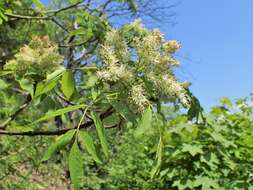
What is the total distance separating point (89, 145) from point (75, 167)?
0.11 m

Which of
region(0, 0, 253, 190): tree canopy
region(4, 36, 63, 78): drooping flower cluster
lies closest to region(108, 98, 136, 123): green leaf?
region(0, 0, 253, 190): tree canopy

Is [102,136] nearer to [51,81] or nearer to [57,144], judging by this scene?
[57,144]

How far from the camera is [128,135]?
6430mm

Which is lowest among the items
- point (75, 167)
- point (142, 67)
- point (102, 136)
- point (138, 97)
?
point (75, 167)

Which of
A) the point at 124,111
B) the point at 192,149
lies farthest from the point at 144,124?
the point at 192,149

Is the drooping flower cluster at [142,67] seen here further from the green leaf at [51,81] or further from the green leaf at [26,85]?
the green leaf at [26,85]

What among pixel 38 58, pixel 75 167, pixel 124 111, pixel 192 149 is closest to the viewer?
pixel 75 167

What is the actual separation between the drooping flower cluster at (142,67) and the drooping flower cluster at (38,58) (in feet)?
0.81

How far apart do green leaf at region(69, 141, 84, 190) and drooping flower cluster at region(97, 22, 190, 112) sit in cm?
27

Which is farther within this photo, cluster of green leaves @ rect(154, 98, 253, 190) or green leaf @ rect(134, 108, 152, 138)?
cluster of green leaves @ rect(154, 98, 253, 190)

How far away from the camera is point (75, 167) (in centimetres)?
127

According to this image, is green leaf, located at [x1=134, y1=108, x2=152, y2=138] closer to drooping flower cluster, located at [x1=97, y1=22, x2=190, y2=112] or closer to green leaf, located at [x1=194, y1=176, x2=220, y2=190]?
drooping flower cluster, located at [x1=97, y1=22, x2=190, y2=112]

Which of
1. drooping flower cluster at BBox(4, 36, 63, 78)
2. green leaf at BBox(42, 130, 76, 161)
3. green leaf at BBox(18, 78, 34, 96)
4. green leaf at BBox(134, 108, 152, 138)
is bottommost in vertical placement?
green leaf at BBox(42, 130, 76, 161)

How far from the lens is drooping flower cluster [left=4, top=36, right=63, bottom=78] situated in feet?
5.66
